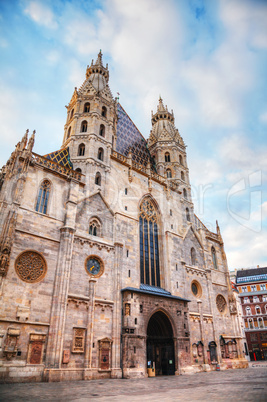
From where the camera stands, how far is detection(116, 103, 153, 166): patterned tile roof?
32.5 meters

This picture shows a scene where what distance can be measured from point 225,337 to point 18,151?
2713cm

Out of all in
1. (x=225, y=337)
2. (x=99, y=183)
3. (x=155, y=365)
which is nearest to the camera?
(x=155, y=365)

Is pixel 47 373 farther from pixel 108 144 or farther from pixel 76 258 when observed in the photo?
pixel 108 144

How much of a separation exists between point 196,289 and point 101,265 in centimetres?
1266

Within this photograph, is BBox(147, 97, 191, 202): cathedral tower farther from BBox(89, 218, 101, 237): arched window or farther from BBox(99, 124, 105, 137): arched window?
BBox(89, 218, 101, 237): arched window

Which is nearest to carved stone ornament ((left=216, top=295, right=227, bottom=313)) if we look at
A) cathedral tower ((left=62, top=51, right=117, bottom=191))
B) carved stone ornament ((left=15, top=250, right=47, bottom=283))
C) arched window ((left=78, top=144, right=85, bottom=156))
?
cathedral tower ((left=62, top=51, right=117, bottom=191))

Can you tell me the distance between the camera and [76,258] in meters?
19.8

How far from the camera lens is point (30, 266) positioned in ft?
57.8

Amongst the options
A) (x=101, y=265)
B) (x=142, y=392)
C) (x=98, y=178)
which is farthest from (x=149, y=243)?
(x=142, y=392)

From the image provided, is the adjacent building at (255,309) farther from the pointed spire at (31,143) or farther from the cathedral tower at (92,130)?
the pointed spire at (31,143)

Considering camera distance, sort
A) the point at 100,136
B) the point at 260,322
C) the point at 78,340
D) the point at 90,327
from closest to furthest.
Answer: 1. the point at 78,340
2. the point at 90,327
3. the point at 100,136
4. the point at 260,322

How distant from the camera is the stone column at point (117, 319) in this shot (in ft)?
61.7

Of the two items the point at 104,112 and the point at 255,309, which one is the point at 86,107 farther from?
the point at 255,309

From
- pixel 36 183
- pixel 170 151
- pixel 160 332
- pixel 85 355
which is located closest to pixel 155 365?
pixel 160 332
